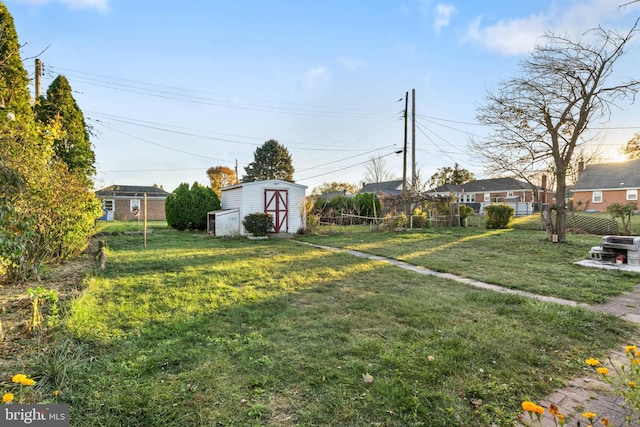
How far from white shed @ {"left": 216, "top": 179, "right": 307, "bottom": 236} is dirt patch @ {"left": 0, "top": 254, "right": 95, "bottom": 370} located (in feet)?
26.3

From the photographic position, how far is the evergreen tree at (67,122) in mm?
9438

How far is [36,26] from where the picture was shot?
20.5 ft

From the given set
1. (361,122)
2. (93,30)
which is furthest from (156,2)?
(361,122)

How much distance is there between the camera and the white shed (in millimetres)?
14445

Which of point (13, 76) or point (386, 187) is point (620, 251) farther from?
point (386, 187)

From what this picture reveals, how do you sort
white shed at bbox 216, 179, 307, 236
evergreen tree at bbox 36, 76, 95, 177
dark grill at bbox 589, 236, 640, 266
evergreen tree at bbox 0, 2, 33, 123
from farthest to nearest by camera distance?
1. white shed at bbox 216, 179, 307, 236
2. evergreen tree at bbox 36, 76, 95, 177
3. dark grill at bbox 589, 236, 640, 266
4. evergreen tree at bbox 0, 2, 33, 123

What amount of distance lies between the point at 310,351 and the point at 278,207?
40.3 ft

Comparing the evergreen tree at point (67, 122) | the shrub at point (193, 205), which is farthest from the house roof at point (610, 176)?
the evergreen tree at point (67, 122)

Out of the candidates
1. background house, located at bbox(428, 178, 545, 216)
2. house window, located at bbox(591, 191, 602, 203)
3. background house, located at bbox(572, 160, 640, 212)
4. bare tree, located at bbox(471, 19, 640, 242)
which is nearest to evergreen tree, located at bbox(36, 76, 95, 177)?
bare tree, located at bbox(471, 19, 640, 242)

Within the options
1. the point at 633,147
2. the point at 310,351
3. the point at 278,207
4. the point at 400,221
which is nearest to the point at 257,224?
the point at 278,207

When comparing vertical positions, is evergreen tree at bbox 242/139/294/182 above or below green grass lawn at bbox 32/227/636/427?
above

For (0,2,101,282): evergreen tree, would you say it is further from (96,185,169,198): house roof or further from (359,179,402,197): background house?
(359,179,402,197): background house

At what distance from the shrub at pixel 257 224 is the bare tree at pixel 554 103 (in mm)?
9151

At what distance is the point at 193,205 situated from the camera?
1650 cm
